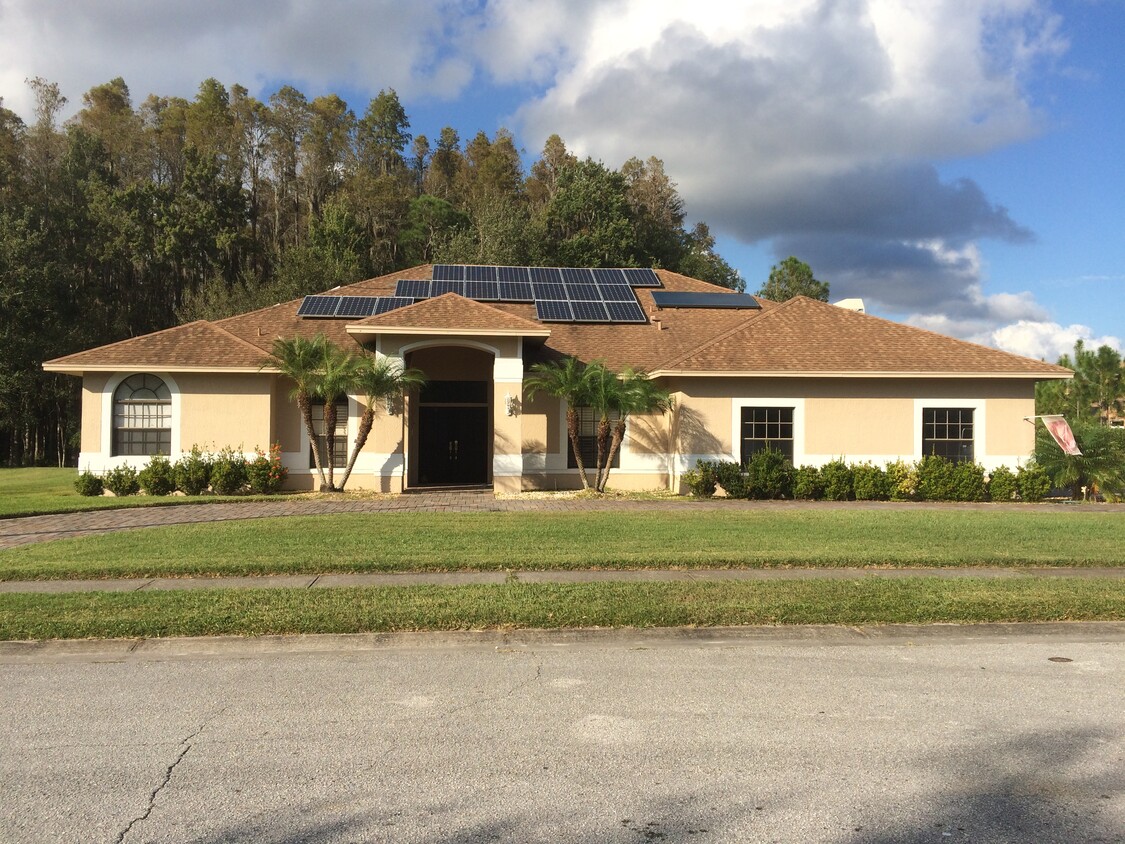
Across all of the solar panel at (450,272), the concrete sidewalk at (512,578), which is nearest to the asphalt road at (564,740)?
the concrete sidewalk at (512,578)

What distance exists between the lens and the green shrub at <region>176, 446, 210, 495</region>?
2073 cm

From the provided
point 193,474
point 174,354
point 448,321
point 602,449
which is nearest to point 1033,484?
point 602,449

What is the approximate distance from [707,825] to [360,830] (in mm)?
1617

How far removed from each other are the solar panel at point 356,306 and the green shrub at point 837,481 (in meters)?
13.1

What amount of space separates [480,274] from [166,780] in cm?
2496

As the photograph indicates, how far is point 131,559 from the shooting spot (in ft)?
37.1

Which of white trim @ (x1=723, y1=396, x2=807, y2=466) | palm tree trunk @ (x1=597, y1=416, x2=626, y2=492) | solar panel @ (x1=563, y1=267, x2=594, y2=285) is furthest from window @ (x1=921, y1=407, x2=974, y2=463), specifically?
solar panel @ (x1=563, y1=267, x2=594, y2=285)

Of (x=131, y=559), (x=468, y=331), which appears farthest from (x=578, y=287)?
(x=131, y=559)

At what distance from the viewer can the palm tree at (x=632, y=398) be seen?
1997cm

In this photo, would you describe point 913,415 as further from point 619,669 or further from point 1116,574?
point 619,669

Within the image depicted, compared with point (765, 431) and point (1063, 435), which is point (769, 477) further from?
point (1063, 435)

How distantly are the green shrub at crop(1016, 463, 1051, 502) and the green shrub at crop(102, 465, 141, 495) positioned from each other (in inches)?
817

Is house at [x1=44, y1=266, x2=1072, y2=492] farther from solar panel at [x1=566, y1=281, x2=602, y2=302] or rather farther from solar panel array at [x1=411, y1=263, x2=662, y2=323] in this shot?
solar panel at [x1=566, y1=281, x2=602, y2=302]

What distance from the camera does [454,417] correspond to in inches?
973
